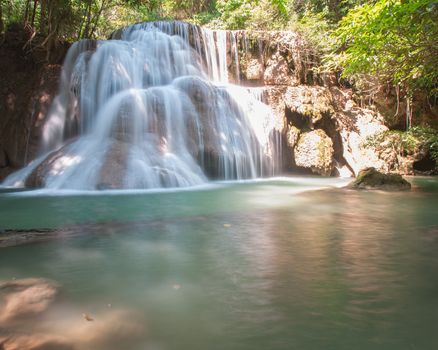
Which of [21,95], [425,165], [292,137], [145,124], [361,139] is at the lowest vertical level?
[425,165]

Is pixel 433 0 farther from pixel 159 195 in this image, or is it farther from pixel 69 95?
pixel 69 95

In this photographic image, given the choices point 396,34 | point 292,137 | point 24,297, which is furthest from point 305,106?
point 24,297

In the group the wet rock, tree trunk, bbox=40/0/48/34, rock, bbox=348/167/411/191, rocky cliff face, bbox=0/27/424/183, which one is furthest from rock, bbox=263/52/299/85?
tree trunk, bbox=40/0/48/34

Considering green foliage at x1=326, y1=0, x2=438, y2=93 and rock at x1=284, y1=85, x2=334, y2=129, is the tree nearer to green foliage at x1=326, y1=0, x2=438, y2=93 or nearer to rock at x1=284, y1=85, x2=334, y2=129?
green foliage at x1=326, y1=0, x2=438, y2=93

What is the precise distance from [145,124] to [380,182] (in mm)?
6096

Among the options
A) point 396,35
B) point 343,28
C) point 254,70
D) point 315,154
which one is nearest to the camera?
point 396,35

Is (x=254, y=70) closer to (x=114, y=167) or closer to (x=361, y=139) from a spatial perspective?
(x=361, y=139)

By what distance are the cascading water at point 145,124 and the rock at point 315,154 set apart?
0.92 m

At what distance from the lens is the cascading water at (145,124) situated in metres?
9.34

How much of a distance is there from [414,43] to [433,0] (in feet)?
5.40

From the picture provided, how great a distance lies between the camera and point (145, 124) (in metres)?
10.9

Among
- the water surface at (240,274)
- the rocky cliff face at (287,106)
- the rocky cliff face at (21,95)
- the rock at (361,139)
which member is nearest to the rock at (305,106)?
the rocky cliff face at (287,106)

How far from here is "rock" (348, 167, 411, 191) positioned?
928 cm

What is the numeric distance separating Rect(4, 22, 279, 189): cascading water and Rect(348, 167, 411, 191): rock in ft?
11.9
